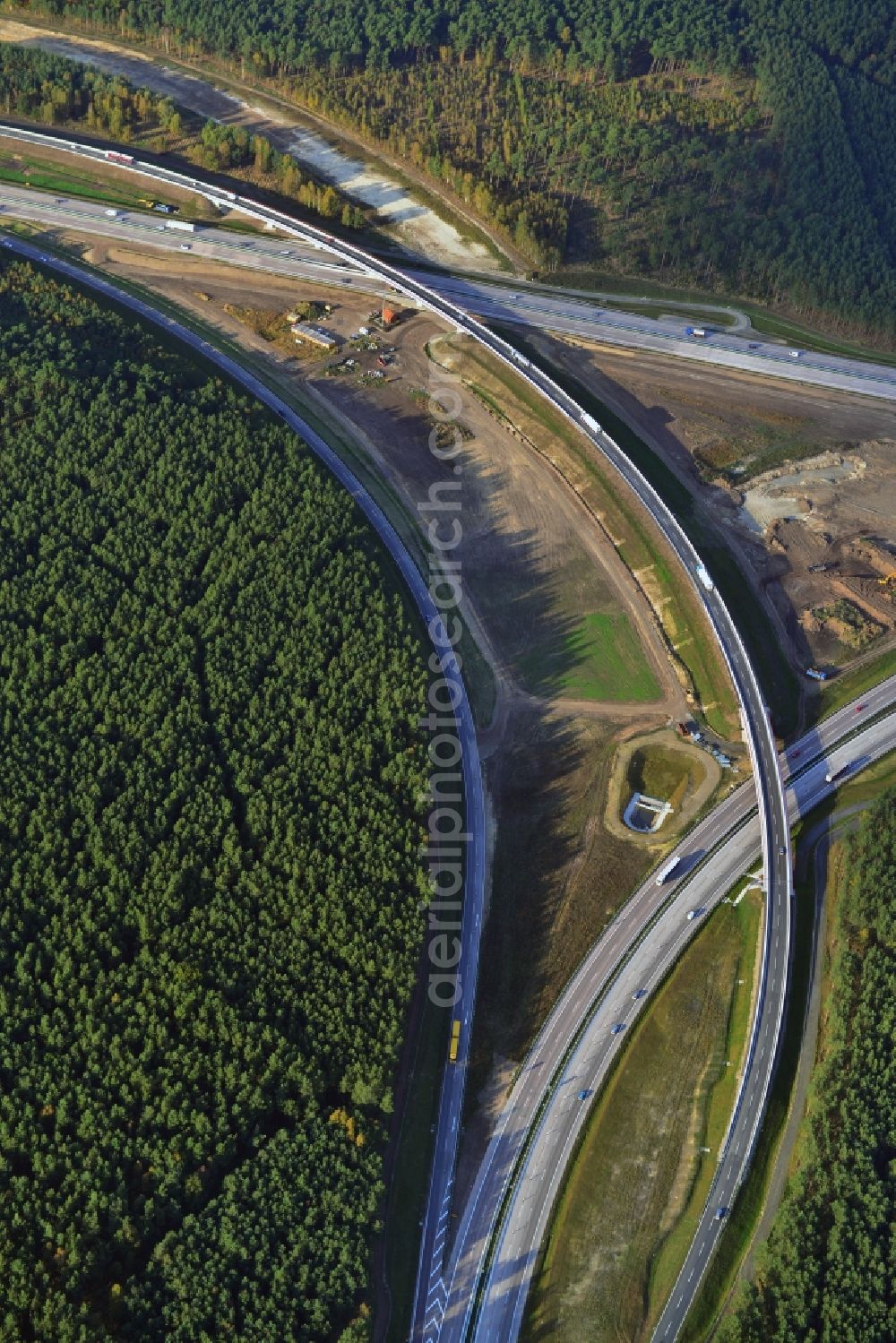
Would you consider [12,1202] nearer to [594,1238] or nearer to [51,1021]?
[51,1021]

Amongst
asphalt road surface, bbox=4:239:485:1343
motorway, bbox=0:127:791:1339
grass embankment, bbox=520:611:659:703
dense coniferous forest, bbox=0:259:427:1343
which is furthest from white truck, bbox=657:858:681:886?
dense coniferous forest, bbox=0:259:427:1343

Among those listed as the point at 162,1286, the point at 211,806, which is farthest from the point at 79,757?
the point at 162,1286

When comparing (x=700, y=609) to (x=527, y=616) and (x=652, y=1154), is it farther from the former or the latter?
(x=652, y=1154)

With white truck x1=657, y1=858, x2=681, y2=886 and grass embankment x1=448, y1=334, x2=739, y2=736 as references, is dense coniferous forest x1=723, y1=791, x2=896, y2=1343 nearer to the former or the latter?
white truck x1=657, y1=858, x2=681, y2=886

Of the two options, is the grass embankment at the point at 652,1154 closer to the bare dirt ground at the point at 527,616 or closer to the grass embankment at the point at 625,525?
the bare dirt ground at the point at 527,616

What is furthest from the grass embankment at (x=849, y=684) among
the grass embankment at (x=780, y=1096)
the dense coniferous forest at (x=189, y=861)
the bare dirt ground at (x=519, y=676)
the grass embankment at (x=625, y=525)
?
the dense coniferous forest at (x=189, y=861)

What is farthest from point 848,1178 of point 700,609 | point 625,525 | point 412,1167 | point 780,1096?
point 625,525
